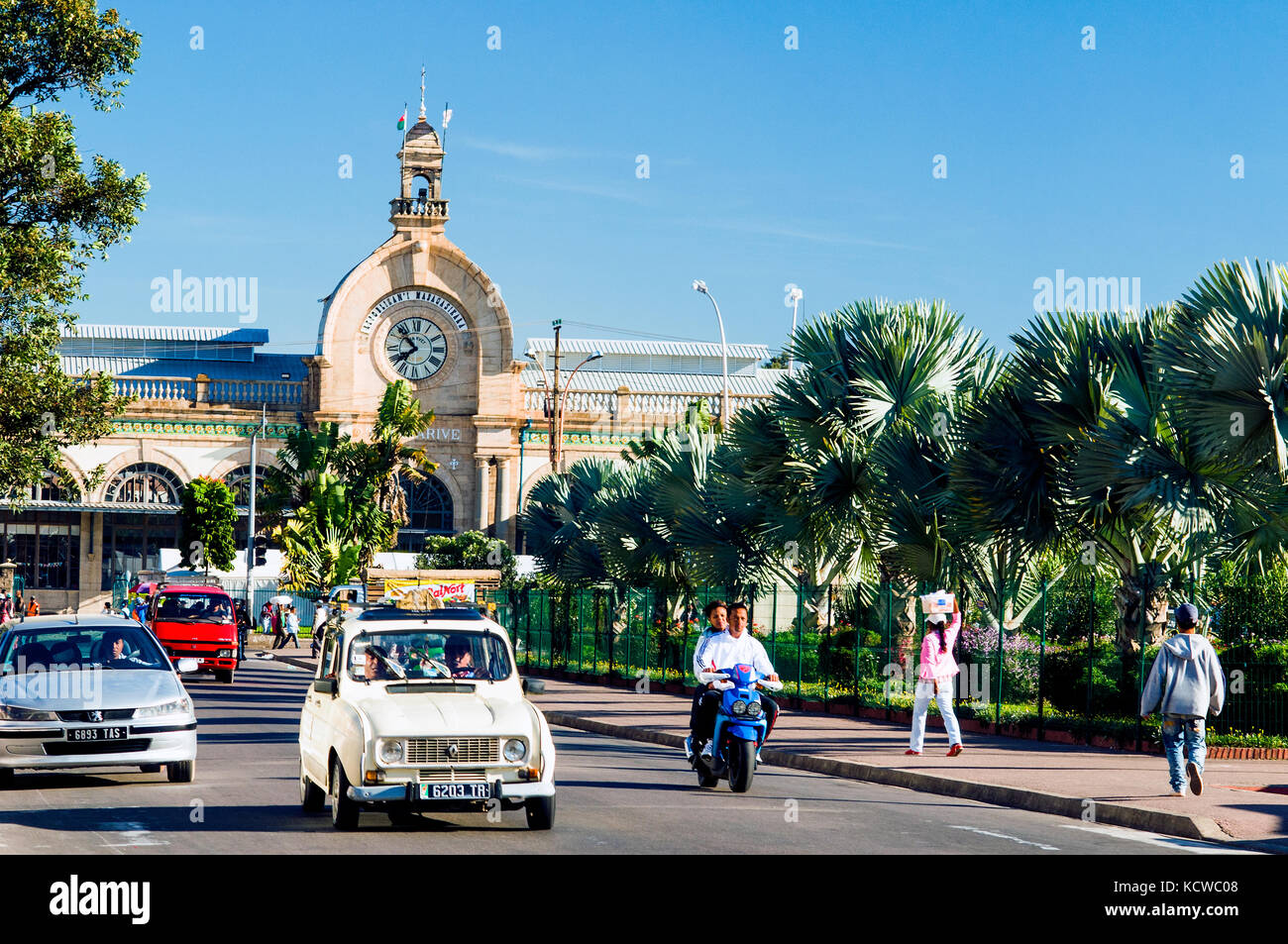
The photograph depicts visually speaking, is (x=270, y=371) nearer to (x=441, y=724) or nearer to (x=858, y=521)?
(x=858, y=521)

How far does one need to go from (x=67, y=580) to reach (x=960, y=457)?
A: 51.5m

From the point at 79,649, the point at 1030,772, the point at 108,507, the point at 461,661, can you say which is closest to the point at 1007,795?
the point at 1030,772

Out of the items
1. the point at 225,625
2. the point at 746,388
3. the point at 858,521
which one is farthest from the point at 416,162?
the point at 858,521

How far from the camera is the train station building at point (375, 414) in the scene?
63188 millimetres

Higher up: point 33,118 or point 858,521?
point 33,118

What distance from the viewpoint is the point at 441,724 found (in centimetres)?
1093

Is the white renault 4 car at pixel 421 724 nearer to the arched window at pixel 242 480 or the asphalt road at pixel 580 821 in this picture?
the asphalt road at pixel 580 821

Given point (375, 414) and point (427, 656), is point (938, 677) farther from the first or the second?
point (375, 414)

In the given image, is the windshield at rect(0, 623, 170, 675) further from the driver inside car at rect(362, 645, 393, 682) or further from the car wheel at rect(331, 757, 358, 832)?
the car wheel at rect(331, 757, 358, 832)

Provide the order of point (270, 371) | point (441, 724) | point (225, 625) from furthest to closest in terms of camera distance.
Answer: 1. point (270, 371)
2. point (225, 625)
3. point (441, 724)

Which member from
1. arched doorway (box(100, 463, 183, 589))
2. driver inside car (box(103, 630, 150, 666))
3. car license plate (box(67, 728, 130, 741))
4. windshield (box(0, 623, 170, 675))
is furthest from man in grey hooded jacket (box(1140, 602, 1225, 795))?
arched doorway (box(100, 463, 183, 589))

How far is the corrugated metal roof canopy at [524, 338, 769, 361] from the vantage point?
7844 cm

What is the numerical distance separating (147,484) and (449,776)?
55.8 metres

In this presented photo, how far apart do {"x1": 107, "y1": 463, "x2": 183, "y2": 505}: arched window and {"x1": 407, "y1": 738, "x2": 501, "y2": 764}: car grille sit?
55.1 metres
